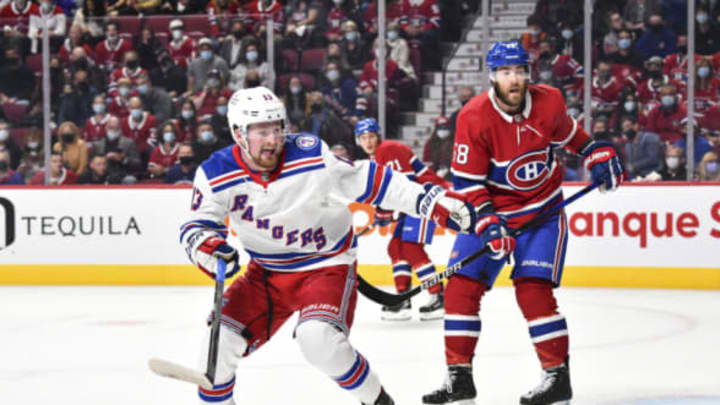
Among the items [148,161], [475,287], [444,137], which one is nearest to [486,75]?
[444,137]

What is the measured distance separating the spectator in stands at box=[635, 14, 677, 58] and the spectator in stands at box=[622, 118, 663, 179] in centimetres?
57

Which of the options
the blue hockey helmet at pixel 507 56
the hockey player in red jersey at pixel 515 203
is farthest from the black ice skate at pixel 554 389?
the blue hockey helmet at pixel 507 56

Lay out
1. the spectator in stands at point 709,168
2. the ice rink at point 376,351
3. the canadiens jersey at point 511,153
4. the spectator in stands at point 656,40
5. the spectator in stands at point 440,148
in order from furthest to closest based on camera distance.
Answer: the spectator in stands at point 440,148
the spectator in stands at point 656,40
the spectator in stands at point 709,168
the ice rink at point 376,351
the canadiens jersey at point 511,153

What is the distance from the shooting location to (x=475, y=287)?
12.1ft

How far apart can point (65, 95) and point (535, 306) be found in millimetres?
5625

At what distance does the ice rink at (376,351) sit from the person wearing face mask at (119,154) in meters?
1.19

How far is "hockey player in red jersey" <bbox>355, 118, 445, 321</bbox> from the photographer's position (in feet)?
20.3

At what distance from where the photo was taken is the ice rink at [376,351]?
162 inches

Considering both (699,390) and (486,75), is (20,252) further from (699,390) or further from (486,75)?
(699,390)

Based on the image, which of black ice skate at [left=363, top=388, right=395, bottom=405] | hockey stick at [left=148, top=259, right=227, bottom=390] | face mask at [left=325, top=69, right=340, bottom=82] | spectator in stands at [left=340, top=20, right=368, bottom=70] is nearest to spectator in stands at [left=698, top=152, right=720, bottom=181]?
spectator in stands at [left=340, top=20, right=368, bottom=70]

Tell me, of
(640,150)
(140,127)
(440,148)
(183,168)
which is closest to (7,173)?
(140,127)

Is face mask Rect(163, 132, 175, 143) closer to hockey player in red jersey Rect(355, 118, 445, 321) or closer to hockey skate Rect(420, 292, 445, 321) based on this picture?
hockey player in red jersey Rect(355, 118, 445, 321)

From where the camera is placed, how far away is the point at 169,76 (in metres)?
8.35

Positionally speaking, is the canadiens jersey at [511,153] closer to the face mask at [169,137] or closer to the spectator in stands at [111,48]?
the face mask at [169,137]
